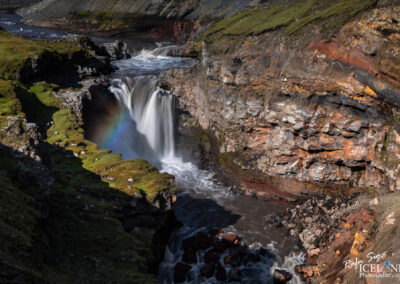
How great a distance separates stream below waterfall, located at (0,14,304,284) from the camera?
22.7 metres

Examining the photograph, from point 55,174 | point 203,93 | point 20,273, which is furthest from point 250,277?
point 203,93

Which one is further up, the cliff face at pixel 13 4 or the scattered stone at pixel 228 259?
the cliff face at pixel 13 4

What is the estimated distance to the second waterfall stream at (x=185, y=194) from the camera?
2272cm

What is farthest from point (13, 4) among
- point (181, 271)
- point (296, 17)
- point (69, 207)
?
point (181, 271)

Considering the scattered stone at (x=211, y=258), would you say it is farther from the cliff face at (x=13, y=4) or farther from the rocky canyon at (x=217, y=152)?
the cliff face at (x=13, y=4)

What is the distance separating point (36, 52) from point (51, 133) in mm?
17644

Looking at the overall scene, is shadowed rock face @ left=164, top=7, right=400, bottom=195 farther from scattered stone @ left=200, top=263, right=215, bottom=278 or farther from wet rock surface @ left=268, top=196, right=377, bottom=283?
scattered stone @ left=200, top=263, right=215, bottom=278

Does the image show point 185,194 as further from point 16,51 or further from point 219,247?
point 16,51

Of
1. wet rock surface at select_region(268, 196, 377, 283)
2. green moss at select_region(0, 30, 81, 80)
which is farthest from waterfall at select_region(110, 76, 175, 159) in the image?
wet rock surface at select_region(268, 196, 377, 283)

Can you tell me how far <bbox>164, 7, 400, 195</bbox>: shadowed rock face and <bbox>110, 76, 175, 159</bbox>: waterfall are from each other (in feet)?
19.2

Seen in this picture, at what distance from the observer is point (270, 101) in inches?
1296

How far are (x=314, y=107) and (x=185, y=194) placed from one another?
1503 cm

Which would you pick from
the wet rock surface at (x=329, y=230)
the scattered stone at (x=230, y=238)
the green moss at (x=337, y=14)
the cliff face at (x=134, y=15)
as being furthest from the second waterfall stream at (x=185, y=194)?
the cliff face at (x=134, y=15)

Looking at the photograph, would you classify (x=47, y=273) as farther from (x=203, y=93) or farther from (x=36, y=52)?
(x=36, y=52)
